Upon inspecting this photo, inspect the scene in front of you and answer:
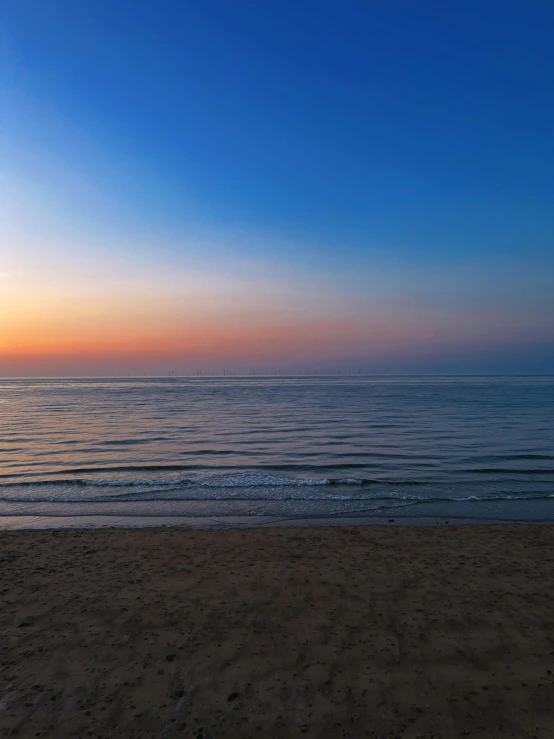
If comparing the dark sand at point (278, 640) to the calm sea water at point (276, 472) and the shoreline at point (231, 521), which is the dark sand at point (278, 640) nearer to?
the shoreline at point (231, 521)

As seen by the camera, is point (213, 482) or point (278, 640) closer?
point (278, 640)

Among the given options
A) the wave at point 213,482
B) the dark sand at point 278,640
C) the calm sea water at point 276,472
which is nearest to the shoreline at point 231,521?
the calm sea water at point 276,472

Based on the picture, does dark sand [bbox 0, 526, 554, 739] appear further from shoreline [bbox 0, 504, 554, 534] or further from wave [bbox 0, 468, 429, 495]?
wave [bbox 0, 468, 429, 495]

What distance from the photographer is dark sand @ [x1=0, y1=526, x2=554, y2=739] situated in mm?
4754

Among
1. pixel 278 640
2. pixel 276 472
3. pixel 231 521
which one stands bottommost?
pixel 276 472

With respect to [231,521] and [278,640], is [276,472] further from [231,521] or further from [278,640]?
[278,640]

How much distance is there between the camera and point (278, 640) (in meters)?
6.13

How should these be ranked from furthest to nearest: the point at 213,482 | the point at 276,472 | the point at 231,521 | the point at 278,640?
1. the point at 276,472
2. the point at 213,482
3. the point at 231,521
4. the point at 278,640

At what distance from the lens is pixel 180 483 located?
1697cm

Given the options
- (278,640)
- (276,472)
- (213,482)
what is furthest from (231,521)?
(278,640)

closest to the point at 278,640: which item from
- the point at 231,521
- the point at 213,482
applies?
the point at 231,521

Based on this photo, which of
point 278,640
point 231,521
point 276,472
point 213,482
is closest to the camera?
point 278,640

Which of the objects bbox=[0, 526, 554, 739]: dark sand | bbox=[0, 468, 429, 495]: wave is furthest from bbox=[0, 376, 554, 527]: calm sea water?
bbox=[0, 526, 554, 739]: dark sand

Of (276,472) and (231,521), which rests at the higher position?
(231,521)
